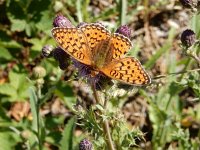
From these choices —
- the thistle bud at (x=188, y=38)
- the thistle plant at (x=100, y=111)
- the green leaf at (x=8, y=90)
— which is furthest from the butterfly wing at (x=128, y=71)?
the green leaf at (x=8, y=90)

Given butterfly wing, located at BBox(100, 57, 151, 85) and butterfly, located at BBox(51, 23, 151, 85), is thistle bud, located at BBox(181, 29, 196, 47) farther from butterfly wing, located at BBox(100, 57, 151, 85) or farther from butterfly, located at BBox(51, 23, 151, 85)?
butterfly wing, located at BBox(100, 57, 151, 85)

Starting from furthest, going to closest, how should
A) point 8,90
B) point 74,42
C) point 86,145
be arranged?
point 8,90 < point 86,145 < point 74,42

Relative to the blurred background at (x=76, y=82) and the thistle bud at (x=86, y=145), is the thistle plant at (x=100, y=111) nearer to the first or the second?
the thistle bud at (x=86, y=145)

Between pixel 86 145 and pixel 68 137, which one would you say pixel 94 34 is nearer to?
pixel 86 145

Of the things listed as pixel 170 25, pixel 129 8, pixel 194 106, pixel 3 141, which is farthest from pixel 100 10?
pixel 3 141

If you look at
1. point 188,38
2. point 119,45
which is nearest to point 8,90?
point 119,45

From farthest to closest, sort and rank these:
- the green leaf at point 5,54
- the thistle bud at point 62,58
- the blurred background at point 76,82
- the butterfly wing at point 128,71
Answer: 1. the green leaf at point 5,54
2. the blurred background at point 76,82
3. the thistle bud at point 62,58
4. the butterfly wing at point 128,71

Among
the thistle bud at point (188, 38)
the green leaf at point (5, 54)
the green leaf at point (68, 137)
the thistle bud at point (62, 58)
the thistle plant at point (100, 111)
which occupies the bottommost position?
the green leaf at point (68, 137)

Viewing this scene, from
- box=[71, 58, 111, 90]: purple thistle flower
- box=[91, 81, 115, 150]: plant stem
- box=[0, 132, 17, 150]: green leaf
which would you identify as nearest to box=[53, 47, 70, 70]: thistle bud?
box=[71, 58, 111, 90]: purple thistle flower
